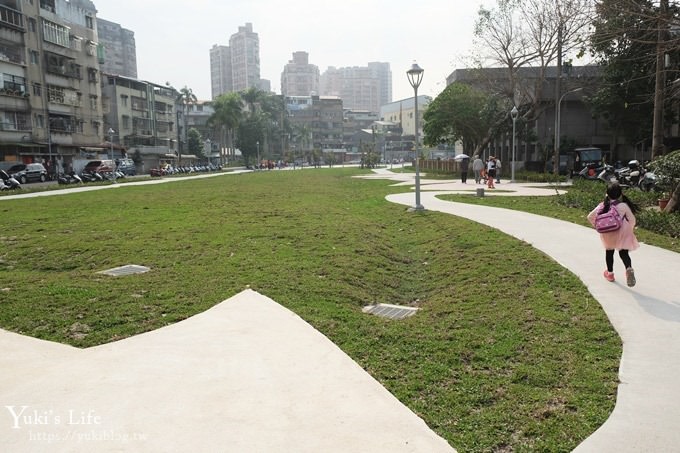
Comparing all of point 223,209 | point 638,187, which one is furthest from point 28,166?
point 638,187

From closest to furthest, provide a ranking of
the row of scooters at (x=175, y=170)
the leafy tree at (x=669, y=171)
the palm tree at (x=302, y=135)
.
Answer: the leafy tree at (x=669, y=171) < the row of scooters at (x=175, y=170) < the palm tree at (x=302, y=135)

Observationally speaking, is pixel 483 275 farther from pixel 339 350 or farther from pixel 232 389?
pixel 232 389

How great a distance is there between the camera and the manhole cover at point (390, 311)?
21.5 ft

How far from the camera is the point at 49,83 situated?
5322 cm

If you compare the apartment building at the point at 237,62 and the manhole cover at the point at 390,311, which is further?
the apartment building at the point at 237,62

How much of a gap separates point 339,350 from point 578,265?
4.74 metres

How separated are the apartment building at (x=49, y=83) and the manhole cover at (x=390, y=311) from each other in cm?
4835

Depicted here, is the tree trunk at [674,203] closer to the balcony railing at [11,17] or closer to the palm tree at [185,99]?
the balcony railing at [11,17]

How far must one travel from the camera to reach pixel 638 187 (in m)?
20.7

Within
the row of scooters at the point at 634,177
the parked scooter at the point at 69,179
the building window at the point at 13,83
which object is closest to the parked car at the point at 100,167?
the parked scooter at the point at 69,179

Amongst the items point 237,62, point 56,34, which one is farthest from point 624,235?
point 237,62

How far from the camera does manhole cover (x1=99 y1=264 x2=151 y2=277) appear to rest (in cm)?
833

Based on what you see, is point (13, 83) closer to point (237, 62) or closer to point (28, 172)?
point (28, 172)

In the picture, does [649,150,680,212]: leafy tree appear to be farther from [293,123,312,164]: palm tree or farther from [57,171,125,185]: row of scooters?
[293,123,312,164]: palm tree
